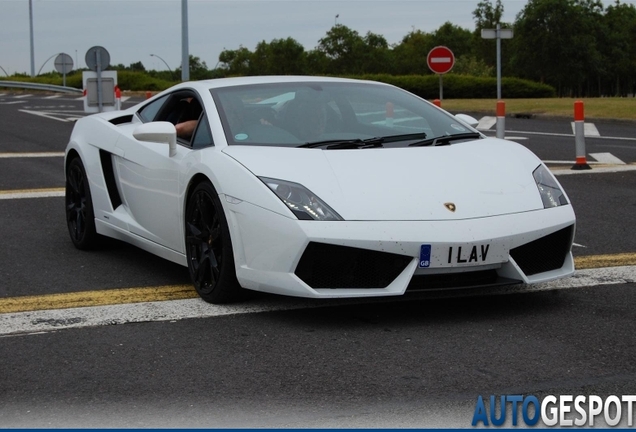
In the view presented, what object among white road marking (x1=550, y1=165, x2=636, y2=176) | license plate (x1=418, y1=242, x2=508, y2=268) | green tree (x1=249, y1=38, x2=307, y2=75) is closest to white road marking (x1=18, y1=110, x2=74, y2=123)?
white road marking (x1=550, y1=165, x2=636, y2=176)

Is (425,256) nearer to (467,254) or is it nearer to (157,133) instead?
(467,254)

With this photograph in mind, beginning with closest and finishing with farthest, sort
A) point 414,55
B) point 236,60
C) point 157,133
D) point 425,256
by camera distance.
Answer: point 425,256 → point 157,133 → point 414,55 → point 236,60

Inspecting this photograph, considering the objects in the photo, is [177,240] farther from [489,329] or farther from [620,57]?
[620,57]

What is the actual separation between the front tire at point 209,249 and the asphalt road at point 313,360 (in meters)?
0.16

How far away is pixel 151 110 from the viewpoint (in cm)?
720

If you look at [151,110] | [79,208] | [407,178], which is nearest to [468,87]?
[79,208]

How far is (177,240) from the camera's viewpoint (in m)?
6.05

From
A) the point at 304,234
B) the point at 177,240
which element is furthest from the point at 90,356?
the point at 177,240

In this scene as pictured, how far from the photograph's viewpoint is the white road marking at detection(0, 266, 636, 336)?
5.22 metres

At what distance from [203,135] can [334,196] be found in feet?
Answer: 4.03

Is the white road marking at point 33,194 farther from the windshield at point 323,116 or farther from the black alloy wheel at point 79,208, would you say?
the windshield at point 323,116

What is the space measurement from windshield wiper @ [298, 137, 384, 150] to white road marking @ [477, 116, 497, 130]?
1546cm

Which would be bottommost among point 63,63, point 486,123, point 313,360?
point 313,360

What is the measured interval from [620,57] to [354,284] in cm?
10001
